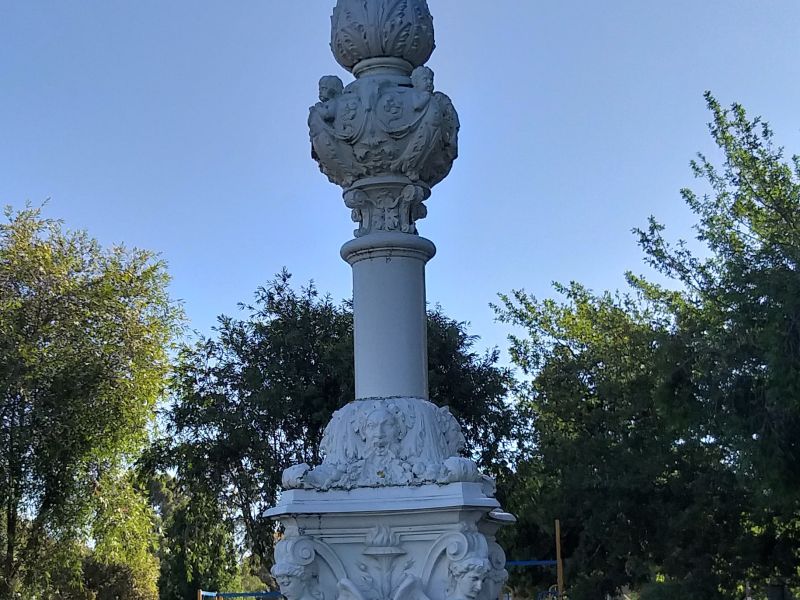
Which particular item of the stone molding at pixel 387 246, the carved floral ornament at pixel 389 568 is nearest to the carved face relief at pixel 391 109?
the stone molding at pixel 387 246

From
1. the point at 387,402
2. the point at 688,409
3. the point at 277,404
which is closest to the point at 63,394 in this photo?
the point at 277,404

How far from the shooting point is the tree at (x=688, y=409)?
12927 mm

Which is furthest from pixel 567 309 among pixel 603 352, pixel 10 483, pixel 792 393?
pixel 792 393

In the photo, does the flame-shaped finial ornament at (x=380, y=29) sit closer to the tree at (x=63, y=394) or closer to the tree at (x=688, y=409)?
the tree at (x=688, y=409)

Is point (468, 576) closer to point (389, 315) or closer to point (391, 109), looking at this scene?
point (389, 315)

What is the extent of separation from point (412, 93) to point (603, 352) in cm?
2076

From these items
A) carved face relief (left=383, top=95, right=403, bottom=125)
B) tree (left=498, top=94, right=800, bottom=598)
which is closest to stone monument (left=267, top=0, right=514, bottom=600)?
carved face relief (left=383, top=95, right=403, bottom=125)

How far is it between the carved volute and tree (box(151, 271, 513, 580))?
13.1 meters

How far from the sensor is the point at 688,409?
15133mm

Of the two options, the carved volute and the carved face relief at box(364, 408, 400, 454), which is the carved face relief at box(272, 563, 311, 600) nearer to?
the carved face relief at box(364, 408, 400, 454)

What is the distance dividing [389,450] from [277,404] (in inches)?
571

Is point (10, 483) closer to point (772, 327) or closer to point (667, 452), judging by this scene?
point (667, 452)

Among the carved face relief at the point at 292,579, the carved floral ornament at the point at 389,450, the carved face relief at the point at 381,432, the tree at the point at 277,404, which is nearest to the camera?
the carved face relief at the point at 292,579

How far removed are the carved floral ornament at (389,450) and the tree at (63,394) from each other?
16273 millimetres
